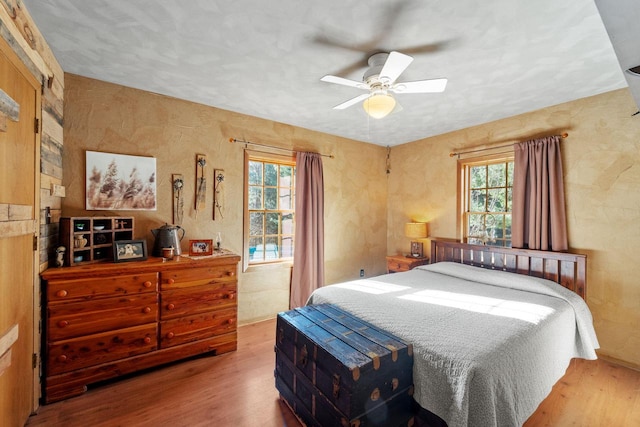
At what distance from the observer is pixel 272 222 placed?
376cm

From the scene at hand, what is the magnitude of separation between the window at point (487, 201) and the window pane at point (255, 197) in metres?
2.81

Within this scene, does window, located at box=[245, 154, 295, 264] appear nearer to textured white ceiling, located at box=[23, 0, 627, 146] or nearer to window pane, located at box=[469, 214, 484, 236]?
textured white ceiling, located at box=[23, 0, 627, 146]

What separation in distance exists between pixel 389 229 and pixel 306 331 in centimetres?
334

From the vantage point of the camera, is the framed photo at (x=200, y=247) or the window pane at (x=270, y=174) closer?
the framed photo at (x=200, y=247)

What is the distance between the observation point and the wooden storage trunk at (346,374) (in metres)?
1.46

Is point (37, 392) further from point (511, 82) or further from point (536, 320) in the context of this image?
point (511, 82)

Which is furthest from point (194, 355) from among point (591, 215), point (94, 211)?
point (591, 215)

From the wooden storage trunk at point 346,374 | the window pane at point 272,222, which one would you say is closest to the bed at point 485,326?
the wooden storage trunk at point 346,374

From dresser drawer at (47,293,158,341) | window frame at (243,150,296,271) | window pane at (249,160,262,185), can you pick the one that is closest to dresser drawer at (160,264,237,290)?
dresser drawer at (47,293,158,341)

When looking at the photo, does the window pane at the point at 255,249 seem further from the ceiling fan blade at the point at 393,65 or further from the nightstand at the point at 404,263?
the ceiling fan blade at the point at 393,65

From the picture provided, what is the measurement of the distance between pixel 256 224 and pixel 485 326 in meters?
2.71

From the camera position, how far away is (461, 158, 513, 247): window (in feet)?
11.6

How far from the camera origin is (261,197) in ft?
12.1

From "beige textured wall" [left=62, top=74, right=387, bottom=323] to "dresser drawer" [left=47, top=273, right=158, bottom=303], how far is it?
609 millimetres
